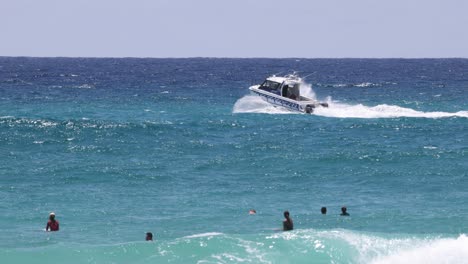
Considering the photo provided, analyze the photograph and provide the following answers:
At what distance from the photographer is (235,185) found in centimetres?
3020

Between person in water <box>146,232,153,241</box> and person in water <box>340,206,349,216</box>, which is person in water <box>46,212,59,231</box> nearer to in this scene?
person in water <box>146,232,153,241</box>

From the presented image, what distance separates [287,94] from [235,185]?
72.2 ft

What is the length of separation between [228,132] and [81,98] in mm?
28473

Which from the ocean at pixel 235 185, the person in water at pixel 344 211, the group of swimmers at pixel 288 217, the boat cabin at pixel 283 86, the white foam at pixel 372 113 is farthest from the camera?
the white foam at pixel 372 113

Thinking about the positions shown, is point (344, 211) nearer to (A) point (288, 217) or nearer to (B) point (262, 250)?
(A) point (288, 217)

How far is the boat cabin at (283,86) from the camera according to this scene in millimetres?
50719

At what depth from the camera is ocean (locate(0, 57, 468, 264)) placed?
20.9 metres

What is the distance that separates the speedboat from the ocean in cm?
76

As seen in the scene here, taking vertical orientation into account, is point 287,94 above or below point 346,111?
above

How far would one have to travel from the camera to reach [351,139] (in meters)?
41.2

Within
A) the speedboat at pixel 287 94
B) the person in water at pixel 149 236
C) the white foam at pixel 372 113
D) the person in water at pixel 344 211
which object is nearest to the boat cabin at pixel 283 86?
the speedboat at pixel 287 94

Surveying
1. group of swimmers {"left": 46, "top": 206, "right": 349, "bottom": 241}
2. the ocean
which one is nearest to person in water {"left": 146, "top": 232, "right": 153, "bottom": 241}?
group of swimmers {"left": 46, "top": 206, "right": 349, "bottom": 241}

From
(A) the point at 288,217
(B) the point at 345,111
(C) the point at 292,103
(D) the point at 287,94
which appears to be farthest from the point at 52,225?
(B) the point at 345,111

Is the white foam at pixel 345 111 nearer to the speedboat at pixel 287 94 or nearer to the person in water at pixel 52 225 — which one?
the speedboat at pixel 287 94
